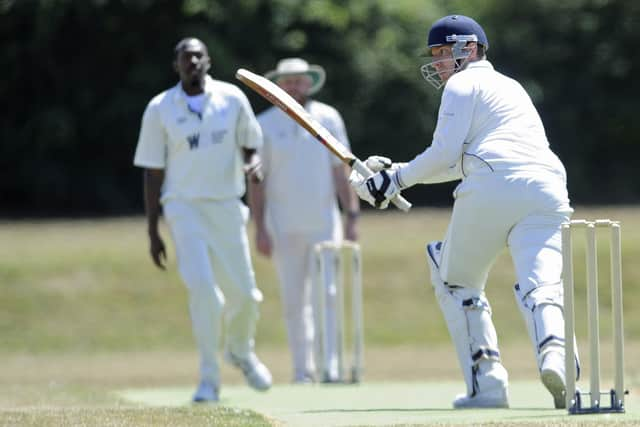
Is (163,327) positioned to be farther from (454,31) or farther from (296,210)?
(454,31)

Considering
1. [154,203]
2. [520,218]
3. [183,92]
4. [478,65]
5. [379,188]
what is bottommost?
[154,203]

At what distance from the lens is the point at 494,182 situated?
20.4 feet

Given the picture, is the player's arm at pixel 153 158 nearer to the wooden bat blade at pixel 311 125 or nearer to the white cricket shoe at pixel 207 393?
the white cricket shoe at pixel 207 393

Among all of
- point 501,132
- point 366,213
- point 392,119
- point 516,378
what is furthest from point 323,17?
point 501,132

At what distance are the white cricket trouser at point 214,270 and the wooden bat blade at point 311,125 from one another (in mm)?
1550

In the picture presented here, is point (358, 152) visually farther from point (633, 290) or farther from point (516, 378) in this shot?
point (516, 378)

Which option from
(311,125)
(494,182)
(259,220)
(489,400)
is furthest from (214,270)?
(494,182)

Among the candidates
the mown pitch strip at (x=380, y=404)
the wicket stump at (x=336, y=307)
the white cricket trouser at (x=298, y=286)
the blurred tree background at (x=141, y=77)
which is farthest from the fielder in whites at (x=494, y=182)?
the blurred tree background at (x=141, y=77)

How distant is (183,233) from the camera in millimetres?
8320

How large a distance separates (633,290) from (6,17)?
13.1 meters

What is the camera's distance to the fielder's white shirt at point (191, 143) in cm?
837

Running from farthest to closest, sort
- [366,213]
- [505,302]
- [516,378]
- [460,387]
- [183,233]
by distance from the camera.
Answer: [366,213] → [505,302] → [516,378] → [460,387] → [183,233]

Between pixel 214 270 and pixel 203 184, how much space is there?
0.49 m

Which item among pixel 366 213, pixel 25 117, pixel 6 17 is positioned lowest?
pixel 366 213
